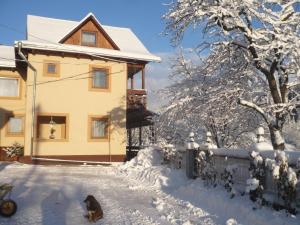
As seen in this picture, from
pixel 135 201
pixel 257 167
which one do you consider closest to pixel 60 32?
pixel 135 201

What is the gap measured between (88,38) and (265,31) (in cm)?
1323

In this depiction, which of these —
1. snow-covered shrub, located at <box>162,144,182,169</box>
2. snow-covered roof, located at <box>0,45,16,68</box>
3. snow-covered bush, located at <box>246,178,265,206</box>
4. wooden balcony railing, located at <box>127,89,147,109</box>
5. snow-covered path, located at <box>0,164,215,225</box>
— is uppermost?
snow-covered roof, located at <box>0,45,16,68</box>

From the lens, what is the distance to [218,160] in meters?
11.3

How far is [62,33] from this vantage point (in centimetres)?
2322

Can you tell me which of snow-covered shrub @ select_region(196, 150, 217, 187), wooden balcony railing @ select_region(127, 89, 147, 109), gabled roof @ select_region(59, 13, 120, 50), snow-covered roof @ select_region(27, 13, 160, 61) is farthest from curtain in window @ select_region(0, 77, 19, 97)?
snow-covered shrub @ select_region(196, 150, 217, 187)

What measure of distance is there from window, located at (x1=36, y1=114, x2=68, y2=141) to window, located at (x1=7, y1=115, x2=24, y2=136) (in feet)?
4.53

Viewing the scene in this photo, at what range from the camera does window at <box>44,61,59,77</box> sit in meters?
21.6

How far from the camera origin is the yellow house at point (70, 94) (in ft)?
69.9

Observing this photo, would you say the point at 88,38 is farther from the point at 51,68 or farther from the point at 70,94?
the point at 70,94

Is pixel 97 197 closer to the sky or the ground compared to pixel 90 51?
closer to the ground

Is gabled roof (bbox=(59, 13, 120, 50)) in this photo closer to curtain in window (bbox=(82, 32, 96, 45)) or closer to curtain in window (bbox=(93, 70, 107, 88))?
curtain in window (bbox=(82, 32, 96, 45))

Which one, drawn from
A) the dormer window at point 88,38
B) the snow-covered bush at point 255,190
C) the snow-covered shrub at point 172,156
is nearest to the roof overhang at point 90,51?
the dormer window at point 88,38

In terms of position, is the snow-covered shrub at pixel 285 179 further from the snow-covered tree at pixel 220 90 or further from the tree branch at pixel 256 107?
the snow-covered tree at pixel 220 90

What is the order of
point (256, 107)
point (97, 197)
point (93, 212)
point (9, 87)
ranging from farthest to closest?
point (9, 87)
point (256, 107)
point (97, 197)
point (93, 212)
